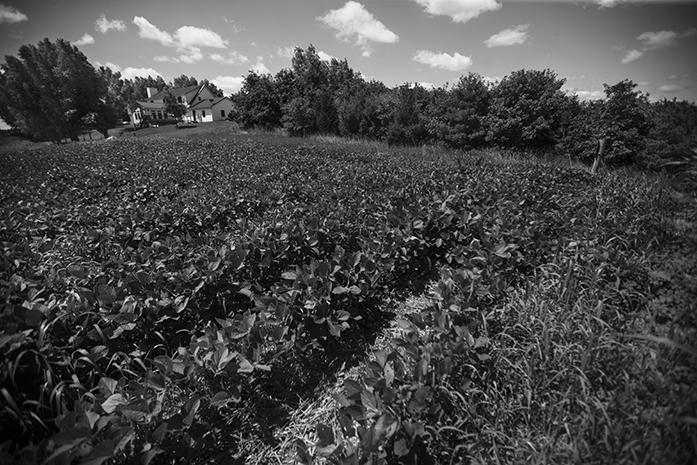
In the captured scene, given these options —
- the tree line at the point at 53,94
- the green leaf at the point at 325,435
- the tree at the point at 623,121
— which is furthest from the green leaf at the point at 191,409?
the tree line at the point at 53,94

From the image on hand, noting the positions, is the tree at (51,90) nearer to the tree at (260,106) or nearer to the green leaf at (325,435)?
the tree at (260,106)

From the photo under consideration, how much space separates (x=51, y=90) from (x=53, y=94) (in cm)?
46

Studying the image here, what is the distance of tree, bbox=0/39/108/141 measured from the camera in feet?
106

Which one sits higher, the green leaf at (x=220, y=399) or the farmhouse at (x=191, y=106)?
the farmhouse at (x=191, y=106)

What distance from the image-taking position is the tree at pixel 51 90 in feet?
106

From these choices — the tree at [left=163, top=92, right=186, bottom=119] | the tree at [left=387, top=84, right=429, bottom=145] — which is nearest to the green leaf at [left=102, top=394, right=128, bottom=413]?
the tree at [left=387, top=84, right=429, bottom=145]

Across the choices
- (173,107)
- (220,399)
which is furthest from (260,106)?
(173,107)

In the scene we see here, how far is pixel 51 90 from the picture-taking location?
3525cm

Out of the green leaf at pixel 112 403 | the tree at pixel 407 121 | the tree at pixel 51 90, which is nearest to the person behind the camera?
the green leaf at pixel 112 403

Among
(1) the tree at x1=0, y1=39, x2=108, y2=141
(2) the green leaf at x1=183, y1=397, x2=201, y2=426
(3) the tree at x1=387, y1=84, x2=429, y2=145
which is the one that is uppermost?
(1) the tree at x1=0, y1=39, x2=108, y2=141

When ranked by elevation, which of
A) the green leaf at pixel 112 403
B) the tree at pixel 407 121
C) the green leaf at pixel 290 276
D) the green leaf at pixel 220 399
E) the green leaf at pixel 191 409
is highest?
the tree at pixel 407 121

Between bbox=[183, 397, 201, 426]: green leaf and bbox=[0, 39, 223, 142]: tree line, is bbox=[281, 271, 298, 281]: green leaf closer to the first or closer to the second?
bbox=[183, 397, 201, 426]: green leaf

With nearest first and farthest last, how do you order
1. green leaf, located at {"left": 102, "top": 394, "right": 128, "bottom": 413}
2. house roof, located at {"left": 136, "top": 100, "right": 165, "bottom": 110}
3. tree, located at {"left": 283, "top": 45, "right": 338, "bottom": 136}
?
green leaf, located at {"left": 102, "top": 394, "right": 128, "bottom": 413}, tree, located at {"left": 283, "top": 45, "right": 338, "bottom": 136}, house roof, located at {"left": 136, "top": 100, "right": 165, "bottom": 110}

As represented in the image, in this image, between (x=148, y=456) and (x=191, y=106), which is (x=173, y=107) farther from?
(x=148, y=456)
